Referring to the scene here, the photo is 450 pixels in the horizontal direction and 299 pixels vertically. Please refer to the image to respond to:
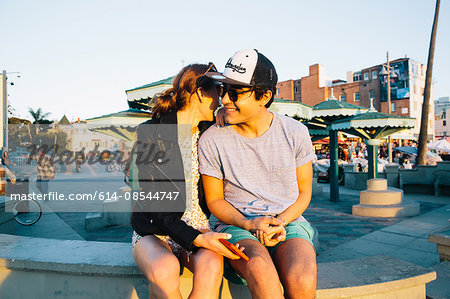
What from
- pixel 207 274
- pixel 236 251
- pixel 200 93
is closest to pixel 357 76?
pixel 200 93

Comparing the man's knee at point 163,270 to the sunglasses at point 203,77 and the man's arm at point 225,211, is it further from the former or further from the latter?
the sunglasses at point 203,77

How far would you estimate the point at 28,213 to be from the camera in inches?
271

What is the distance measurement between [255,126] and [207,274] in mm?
990

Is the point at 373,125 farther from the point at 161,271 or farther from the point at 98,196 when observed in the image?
the point at 98,196

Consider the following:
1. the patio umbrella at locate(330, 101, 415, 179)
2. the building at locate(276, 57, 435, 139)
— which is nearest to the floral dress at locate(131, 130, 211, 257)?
the patio umbrella at locate(330, 101, 415, 179)

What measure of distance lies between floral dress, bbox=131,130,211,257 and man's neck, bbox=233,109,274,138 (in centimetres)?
33

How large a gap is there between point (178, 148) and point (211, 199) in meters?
0.39

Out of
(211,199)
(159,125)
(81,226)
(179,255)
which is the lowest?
(81,226)

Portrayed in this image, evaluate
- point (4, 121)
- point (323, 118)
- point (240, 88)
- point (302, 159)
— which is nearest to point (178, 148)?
point (240, 88)

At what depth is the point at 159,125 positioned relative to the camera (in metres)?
2.02

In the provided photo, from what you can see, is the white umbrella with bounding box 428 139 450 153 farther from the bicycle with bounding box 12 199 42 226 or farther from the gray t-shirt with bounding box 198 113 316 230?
the gray t-shirt with bounding box 198 113 316 230

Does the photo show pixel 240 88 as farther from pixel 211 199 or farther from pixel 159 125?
pixel 211 199

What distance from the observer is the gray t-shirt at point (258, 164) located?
6.77 feet

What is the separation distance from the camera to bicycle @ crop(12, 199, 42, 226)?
6.80m
